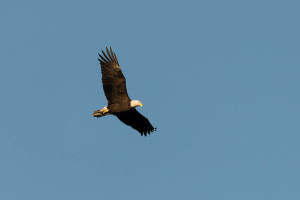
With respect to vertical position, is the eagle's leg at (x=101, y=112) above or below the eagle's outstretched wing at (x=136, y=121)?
below

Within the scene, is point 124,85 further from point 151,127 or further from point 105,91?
point 151,127

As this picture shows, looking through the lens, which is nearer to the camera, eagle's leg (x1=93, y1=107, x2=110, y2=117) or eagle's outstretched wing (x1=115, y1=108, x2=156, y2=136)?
eagle's leg (x1=93, y1=107, x2=110, y2=117)

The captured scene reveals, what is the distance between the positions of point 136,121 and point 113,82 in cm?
267

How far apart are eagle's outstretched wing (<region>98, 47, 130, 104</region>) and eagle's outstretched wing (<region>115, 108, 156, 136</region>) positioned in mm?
1065

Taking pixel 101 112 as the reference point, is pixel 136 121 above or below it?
above

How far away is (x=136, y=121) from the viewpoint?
28.2 m

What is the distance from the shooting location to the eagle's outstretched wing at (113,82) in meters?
26.5

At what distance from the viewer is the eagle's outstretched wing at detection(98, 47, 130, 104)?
26484 mm

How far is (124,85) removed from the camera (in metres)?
26.5

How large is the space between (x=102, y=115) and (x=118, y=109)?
0.78 m

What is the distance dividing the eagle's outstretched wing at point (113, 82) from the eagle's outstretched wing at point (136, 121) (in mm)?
1065

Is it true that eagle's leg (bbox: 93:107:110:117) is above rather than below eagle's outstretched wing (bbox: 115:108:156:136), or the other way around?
below

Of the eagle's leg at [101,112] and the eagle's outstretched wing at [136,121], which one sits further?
the eagle's outstretched wing at [136,121]

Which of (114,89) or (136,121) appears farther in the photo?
(136,121)
